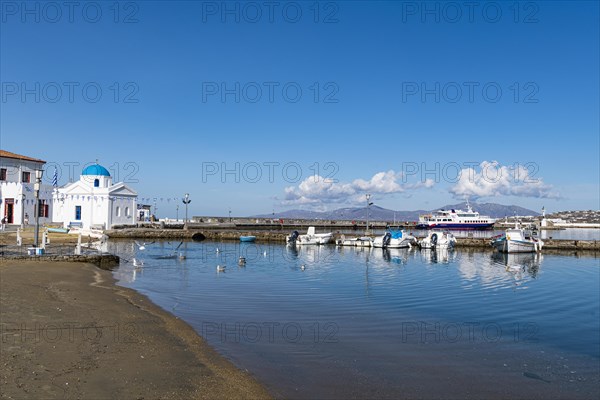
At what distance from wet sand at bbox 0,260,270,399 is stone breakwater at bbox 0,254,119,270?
331 inches

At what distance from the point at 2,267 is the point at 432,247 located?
50.7 meters

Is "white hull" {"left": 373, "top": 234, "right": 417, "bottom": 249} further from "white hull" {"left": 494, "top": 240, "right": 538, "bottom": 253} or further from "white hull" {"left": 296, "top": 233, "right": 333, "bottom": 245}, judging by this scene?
"white hull" {"left": 494, "top": 240, "right": 538, "bottom": 253}

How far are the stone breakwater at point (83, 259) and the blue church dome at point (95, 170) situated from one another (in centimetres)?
3859

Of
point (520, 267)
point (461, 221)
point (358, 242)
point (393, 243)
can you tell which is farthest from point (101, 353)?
point (461, 221)

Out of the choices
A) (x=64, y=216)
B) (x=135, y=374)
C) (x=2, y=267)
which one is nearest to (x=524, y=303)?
(x=135, y=374)

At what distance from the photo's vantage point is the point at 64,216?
212ft

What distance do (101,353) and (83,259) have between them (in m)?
20.3

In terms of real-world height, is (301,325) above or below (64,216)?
below

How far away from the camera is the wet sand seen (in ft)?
27.5

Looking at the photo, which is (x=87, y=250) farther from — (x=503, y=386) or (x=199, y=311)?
(x=503, y=386)

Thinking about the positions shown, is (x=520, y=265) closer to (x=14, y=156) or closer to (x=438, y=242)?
(x=438, y=242)

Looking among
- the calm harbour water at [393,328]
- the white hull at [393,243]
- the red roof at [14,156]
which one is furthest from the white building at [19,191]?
the white hull at [393,243]

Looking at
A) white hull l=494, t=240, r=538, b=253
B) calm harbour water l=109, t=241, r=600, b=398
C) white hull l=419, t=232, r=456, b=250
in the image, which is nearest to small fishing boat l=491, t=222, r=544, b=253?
white hull l=494, t=240, r=538, b=253

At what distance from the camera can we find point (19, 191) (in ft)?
188
